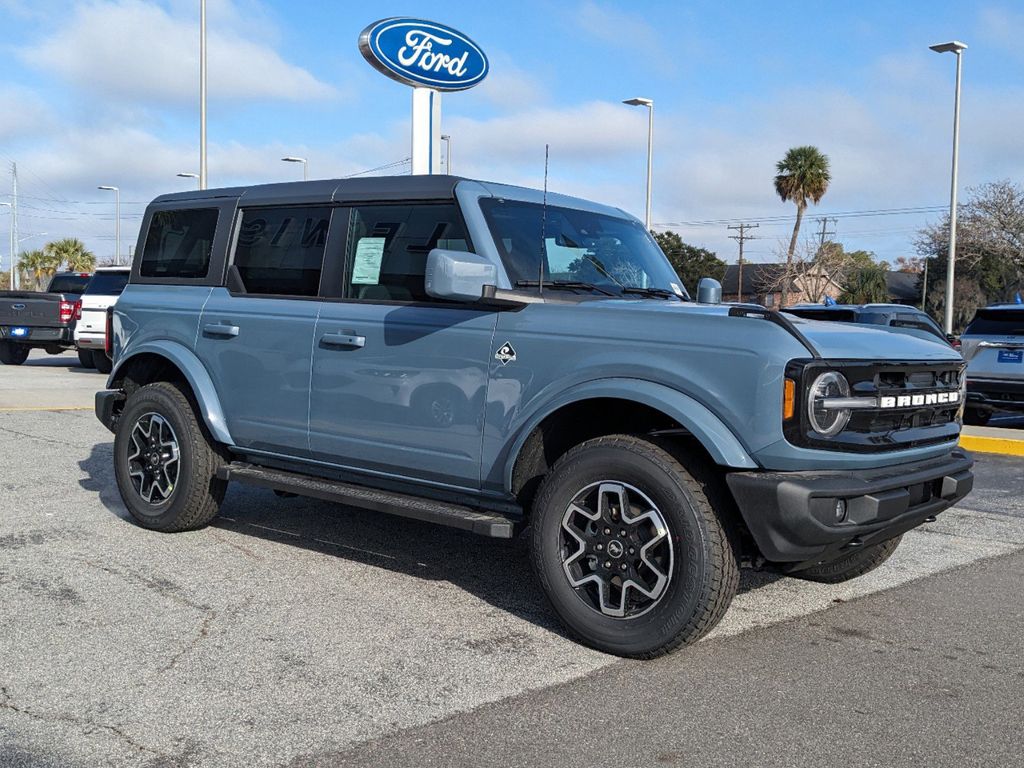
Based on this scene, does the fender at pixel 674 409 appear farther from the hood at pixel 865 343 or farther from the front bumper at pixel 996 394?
the front bumper at pixel 996 394

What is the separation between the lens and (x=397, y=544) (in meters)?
6.02

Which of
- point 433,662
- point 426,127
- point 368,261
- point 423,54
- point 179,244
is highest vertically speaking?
point 423,54

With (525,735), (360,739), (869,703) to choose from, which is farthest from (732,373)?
(360,739)

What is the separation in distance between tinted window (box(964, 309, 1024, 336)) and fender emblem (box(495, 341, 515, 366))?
9.79 m

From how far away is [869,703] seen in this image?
376 centimetres

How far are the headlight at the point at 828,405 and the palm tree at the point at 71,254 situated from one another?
7505 cm

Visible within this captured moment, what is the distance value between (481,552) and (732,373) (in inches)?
Answer: 94.0

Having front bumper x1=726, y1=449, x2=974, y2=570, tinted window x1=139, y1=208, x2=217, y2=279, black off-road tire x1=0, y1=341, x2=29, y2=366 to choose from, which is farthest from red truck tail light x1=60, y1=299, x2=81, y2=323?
front bumper x1=726, y1=449, x2=974, y2=570

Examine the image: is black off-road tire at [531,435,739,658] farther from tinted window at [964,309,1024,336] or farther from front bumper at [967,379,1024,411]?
tinted window at [964,309,1024,336]

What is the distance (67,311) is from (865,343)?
1800 cm

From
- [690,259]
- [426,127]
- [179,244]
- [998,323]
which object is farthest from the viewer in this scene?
[690,259]

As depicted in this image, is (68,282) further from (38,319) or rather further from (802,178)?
(802,178)

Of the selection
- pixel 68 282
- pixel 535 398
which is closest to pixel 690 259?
pixel 68 282

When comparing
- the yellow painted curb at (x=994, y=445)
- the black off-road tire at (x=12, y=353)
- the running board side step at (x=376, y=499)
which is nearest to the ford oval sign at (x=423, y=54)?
the yellow painted curb at (x=994, y=445)
